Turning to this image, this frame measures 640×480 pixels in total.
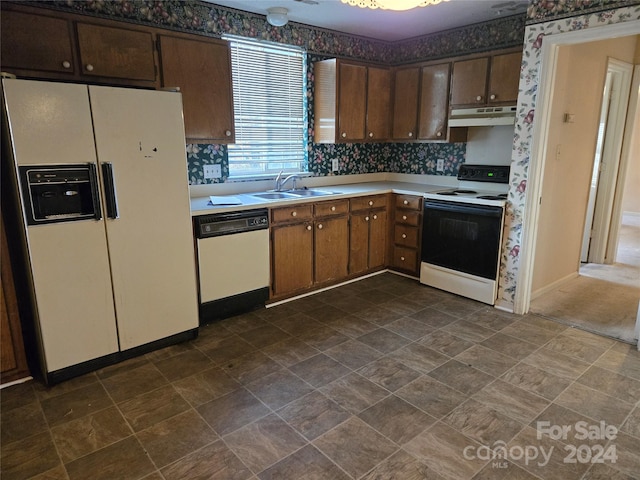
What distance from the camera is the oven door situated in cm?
350

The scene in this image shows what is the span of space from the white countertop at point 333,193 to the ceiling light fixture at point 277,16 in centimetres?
150

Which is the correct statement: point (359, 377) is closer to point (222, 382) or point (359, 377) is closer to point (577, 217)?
point (222, 382)

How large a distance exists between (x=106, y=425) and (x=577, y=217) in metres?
4.41

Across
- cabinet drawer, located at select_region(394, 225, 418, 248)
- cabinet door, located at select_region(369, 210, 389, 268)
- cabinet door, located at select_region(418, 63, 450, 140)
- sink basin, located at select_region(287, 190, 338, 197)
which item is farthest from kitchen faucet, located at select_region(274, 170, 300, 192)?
cabinet door, located at select_region(418, 63, 450, 140)

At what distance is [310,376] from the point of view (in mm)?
2584

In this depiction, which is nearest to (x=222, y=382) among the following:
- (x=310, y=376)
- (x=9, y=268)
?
(x=310, y=376)

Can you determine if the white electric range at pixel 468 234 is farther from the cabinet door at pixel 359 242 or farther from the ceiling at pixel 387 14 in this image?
the ceiling at pixel 387 14

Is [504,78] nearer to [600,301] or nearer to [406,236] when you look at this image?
[406,236]

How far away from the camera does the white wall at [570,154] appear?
11.3 ft

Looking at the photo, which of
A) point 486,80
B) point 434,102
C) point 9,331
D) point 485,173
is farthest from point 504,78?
point 9,331

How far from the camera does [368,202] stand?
4168mm

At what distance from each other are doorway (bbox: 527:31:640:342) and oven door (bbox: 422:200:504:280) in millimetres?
405

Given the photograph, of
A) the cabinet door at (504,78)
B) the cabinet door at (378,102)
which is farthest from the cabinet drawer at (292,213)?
the cabinet door at (504,78)

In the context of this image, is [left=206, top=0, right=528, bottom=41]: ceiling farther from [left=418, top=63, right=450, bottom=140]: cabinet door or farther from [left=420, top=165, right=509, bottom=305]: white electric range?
[left=420, top=165, right=509, bottom=305]: white electric range
